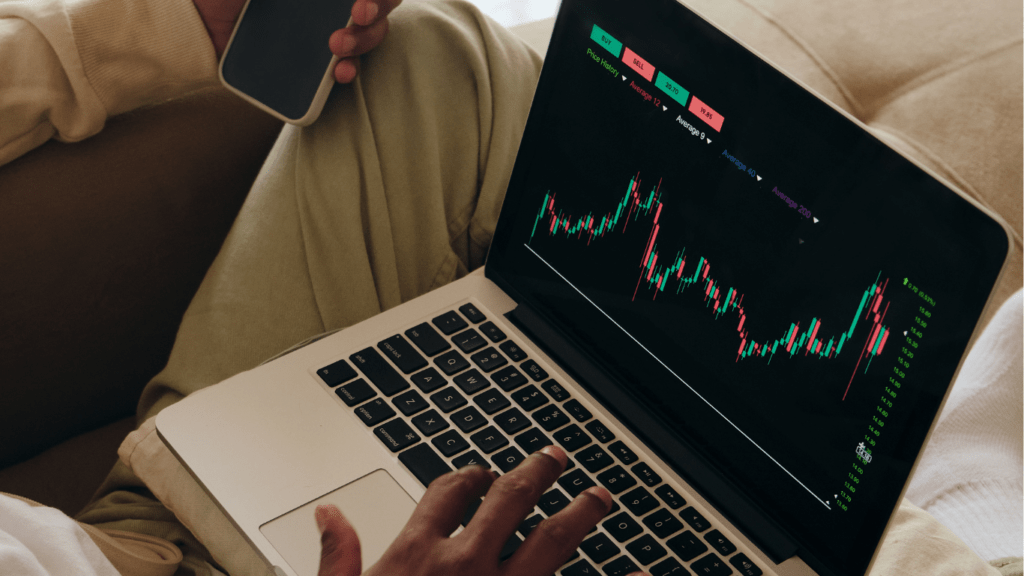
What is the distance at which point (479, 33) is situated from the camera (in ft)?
2.71

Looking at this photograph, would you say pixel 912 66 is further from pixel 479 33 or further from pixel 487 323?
pixel 487 323

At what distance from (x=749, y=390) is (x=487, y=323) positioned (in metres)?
0.22

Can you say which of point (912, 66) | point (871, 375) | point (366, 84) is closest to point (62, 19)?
point (366, 84)

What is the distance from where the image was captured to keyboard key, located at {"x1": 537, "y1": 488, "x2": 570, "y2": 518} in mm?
585

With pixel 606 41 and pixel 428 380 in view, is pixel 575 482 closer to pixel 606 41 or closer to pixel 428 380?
pixel 428 380

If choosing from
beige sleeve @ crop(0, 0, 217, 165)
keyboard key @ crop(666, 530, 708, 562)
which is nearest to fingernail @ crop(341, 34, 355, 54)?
beige sleeve @ crop(0, 0, 217, 165)

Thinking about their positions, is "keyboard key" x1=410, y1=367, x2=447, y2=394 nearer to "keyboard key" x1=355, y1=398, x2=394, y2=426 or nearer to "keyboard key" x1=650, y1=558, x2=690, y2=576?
"keyboard key" x1=355, y1=398, x2=394, y2=426

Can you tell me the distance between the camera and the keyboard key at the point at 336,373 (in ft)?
2.15

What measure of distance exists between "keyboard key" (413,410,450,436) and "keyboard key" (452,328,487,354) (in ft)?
0.21

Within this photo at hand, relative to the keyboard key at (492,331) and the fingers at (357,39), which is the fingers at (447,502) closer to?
the keyboard key at (492,331)

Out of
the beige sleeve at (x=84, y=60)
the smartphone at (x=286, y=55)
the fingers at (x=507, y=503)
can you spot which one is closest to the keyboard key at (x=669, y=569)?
the fingers at (x=507, y=503)

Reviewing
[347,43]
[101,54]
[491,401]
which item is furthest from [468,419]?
[101,54]

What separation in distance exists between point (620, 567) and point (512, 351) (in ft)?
0.62

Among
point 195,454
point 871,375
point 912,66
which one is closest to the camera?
point 871,375
